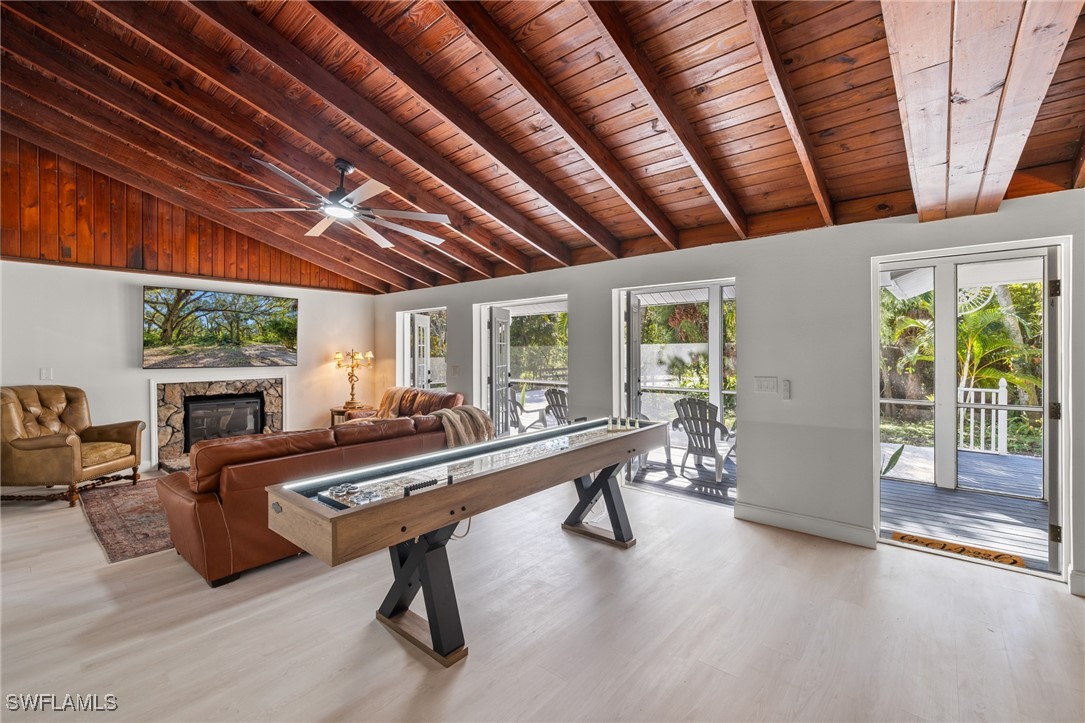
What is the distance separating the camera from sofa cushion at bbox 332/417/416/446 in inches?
119

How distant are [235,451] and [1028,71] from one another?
3.86 metres

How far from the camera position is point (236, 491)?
261cm

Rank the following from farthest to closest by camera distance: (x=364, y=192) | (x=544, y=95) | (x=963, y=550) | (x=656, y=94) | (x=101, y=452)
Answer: (x=101, y=452) < (x=963, y=550) < (x=364, y=192) < (x=544, y=95) < (x=656, y=94)

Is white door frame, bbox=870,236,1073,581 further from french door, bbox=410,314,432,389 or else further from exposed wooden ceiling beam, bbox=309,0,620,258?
Result: french door, bbox=410,314,432,389

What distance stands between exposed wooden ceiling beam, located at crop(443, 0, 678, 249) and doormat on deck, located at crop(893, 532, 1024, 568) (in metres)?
2.96

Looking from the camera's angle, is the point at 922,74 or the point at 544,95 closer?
the point at 922,74

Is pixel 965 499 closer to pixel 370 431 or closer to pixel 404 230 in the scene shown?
pixel 370 431

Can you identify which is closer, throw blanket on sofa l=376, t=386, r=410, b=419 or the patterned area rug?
the patterned area rug

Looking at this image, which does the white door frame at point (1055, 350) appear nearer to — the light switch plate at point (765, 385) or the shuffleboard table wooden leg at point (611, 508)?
the light switch plate at point (765, 385)

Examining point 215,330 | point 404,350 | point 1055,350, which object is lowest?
point 1055,350

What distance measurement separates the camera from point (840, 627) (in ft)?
7.34

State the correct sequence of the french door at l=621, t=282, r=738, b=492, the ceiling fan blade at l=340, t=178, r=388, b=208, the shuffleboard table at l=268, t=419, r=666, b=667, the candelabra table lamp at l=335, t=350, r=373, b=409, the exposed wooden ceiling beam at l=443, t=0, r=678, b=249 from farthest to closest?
the candelabra table lamp at l=335, t=350, r=373, b=409 < the french door at l=621, t=282, r=738, b=492 < the ceiling fan blade at l=340, t=178, r=388, b=208 < the exposed wooden ceiling beam at l=443, t=0, r=678, b=249 < the shuffleboard table at l=268, t=419, r=666, b=667

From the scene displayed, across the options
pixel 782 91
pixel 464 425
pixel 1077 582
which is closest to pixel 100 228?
pixel 464 425

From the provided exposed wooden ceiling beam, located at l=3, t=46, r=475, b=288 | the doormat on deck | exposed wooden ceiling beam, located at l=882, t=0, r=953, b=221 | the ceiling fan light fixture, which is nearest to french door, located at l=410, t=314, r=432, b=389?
exposed wooden ceiling beam, located at l=3, t=46, r=475, b=288
